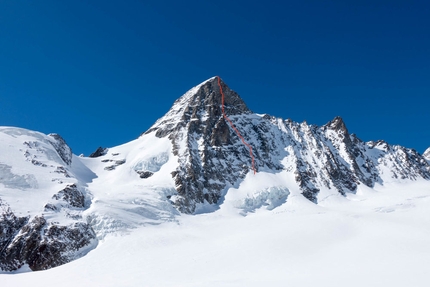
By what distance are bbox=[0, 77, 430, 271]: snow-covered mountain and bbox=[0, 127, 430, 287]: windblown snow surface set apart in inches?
23.3

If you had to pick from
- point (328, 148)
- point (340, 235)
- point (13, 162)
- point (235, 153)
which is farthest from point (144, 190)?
point (328, 148)

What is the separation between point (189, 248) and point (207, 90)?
236ft

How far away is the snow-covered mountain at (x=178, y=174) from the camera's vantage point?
36500 mm

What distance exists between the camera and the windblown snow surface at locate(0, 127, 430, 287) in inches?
815

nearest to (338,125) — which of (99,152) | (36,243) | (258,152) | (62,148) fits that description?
(258,152)

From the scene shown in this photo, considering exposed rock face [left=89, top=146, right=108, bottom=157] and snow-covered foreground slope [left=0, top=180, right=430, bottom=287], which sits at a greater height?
exposed rock face [left=89, top=146, right=108, bottom=157]

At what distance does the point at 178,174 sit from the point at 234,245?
32.4 meters

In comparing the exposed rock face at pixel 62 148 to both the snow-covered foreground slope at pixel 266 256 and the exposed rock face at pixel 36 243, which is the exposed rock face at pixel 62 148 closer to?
the exposed rock face at pixel 36 243

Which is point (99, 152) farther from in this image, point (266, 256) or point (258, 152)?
point (266, 256)

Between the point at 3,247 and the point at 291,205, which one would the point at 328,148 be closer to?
the point at 291,205

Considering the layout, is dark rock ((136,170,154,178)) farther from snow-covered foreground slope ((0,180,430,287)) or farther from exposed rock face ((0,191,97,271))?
exposed rock face ((0,191,97,271))

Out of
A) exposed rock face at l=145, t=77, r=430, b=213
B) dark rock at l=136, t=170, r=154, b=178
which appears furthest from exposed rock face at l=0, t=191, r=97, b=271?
dark rock at l=136, t=170, r=154, b=178

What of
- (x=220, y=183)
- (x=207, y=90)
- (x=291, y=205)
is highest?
(x=207, y=90)

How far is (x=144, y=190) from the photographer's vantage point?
5616cm
